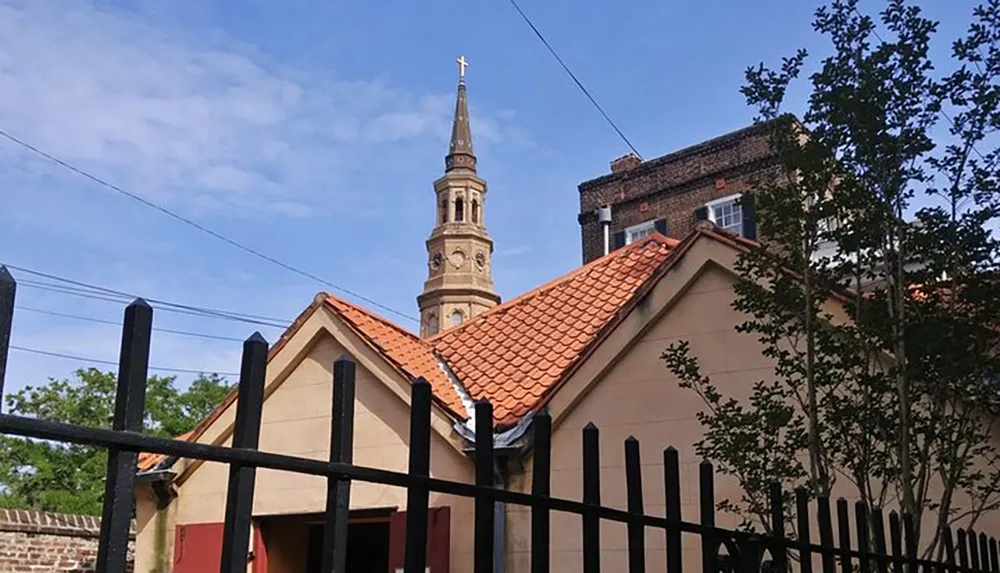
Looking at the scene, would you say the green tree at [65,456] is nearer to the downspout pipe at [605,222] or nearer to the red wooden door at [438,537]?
Result: the downspout pipe at [605,222]

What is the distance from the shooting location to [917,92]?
5.35 metres

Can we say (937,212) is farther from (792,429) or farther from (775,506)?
(775,506)

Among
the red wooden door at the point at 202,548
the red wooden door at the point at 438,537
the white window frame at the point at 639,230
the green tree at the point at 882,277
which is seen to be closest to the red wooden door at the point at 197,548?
the red wooden door at the point at 202,548

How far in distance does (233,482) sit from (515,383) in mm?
9321

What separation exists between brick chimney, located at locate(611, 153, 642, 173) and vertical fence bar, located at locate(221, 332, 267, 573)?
28200mm

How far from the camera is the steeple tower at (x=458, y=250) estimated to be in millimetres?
58125

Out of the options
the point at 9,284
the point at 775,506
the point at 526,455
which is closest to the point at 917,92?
the point at 775,506

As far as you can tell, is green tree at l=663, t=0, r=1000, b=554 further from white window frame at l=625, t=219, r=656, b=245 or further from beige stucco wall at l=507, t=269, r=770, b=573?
white window frame at l=625, t=219, r=656, b=245

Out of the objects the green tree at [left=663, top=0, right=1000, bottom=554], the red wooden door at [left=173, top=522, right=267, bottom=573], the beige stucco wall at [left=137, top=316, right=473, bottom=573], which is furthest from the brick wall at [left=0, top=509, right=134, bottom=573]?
the green tree at [left=663, top=0, right=1000, bottom=554]

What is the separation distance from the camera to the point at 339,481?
2248 mm

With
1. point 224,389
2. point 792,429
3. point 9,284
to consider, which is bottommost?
point 9,284

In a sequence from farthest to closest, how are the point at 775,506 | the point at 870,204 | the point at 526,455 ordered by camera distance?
the point at 526,455, the point at 870,204, the point at 775,506

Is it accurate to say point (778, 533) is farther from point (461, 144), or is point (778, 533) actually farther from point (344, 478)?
point (461, 144)

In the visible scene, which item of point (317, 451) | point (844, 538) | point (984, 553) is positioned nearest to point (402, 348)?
point (317, 451)
